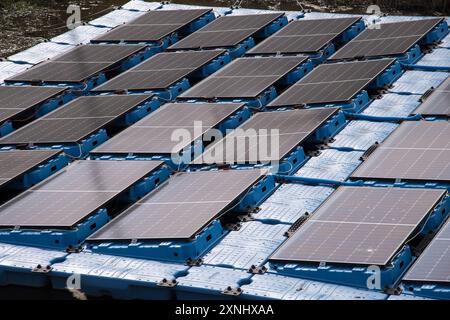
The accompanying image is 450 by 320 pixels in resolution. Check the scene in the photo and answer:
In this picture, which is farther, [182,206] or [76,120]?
[76,120]

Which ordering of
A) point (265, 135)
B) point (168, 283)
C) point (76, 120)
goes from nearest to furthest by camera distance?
point (168, 283) < point (265, 135) < point (76, 120)

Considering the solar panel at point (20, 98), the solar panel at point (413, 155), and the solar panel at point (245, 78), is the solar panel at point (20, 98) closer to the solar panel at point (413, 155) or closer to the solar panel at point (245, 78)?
the solar panel at point (245, 78)

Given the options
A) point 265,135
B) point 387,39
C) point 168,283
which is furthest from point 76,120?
point 387,39

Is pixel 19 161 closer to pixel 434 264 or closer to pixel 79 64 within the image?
pixel 79 64

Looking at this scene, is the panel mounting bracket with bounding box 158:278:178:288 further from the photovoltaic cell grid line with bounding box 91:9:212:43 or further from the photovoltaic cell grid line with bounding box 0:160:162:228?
the photovoltaic cell grid line with bounding box 91:9:212:43

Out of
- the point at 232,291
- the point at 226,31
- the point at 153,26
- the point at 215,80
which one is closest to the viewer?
the point at 232,291

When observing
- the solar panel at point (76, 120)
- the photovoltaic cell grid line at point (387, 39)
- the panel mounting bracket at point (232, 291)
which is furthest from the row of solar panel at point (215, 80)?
the panel mounting bracket at point (232, 291)

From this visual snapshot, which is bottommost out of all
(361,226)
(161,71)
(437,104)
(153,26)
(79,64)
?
(361,226)

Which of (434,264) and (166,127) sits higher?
(166,127)
